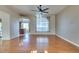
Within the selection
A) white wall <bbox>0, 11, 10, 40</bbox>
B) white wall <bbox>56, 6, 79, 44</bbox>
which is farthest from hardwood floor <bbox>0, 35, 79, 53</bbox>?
white wall <bbox>0, 11, 10, 40</bbox>

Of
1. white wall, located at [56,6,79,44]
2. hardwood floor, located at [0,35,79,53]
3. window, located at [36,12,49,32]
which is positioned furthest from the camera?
window, located at [36,12,49,32]

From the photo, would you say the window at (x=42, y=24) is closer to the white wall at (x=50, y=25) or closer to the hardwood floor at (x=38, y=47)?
the white wall at (x=50, y=25)

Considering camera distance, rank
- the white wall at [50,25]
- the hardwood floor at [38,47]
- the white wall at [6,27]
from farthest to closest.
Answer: the white wall at [50,25] → the white wall at [6,27] → the hardwood floor at [38,47]

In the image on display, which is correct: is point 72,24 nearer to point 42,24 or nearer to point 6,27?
point 6,27

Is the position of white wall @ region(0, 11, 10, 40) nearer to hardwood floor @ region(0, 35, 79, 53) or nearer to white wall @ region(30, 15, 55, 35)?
hardwood floor @ region(0, 35, 79, 53)

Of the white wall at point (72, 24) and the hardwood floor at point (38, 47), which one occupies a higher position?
the white wall at point (72, 24)

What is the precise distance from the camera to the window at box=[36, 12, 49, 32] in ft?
39.9

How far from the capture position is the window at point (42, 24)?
12.1 meters

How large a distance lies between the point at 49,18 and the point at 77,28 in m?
7.13

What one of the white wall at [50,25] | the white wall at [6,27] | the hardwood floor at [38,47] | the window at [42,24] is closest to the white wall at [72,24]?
the hardwood floor at [38,47]
